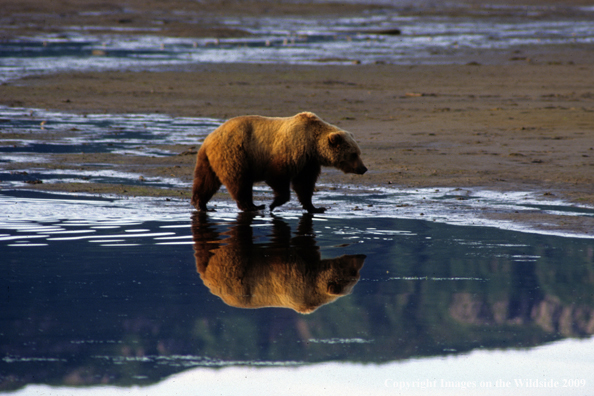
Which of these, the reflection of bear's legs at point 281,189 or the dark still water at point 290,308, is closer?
the dark still water at point 290,308

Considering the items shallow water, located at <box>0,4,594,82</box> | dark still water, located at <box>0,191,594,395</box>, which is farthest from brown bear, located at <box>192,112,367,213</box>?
shallow water, located at <box>0,4,594,82</box>

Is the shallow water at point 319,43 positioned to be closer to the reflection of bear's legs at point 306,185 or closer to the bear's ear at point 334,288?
the reflection of bear's legs at point 306,185

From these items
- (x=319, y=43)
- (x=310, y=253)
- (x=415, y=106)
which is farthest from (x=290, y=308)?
(x=319, y=43)

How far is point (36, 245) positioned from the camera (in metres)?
7.77

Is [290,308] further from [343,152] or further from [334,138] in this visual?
[343,152]

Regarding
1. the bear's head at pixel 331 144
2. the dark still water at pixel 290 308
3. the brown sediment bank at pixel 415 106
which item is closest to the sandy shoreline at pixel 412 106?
the brown sediment bank at pixel 415 106

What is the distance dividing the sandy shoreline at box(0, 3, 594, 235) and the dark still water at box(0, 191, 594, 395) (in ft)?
7.54

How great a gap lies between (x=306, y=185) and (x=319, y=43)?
32646 mm

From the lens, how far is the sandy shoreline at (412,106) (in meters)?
12.3

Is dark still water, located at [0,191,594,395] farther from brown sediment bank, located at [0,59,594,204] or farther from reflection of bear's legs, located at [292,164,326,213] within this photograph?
brown sediment bank, located at [0,59,594,204]

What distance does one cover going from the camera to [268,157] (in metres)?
9.91

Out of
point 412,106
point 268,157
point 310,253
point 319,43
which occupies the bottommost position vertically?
point 310,253

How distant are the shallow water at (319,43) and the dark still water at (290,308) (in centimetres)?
2098

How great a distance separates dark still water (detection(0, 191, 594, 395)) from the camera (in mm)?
4738
